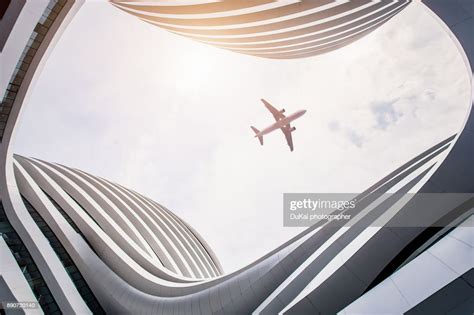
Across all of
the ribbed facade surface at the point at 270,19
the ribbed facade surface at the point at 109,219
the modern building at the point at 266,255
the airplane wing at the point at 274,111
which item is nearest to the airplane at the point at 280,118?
the airplane wing at the point at 274,111

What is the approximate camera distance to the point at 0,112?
12062 mm

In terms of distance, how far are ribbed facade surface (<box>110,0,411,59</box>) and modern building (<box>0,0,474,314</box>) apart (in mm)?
114

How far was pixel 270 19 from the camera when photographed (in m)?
17.1

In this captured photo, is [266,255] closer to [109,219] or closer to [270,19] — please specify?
[109,219]

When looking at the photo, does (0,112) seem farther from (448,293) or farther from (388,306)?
(448,293)

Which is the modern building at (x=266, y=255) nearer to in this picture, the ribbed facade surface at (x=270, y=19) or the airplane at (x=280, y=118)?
the ribbed facade surface at (x=270, y=19)

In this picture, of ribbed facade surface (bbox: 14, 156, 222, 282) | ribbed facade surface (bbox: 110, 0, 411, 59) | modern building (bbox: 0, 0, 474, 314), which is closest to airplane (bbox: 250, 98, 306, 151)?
modern building (bbox: 0, 0, 474, 314)

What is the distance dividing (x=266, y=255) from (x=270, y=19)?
18.5 metres

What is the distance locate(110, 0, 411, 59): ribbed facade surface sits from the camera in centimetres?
1552

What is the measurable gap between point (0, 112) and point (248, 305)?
18026 millimetres

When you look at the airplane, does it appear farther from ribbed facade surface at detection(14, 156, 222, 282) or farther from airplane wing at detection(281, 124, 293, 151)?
ribbed facade surface at detection(14, 156, 222, 282)

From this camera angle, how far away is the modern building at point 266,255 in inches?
312

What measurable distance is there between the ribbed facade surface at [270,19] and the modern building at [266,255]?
0.11 meters

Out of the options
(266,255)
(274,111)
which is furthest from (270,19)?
(274,111)
